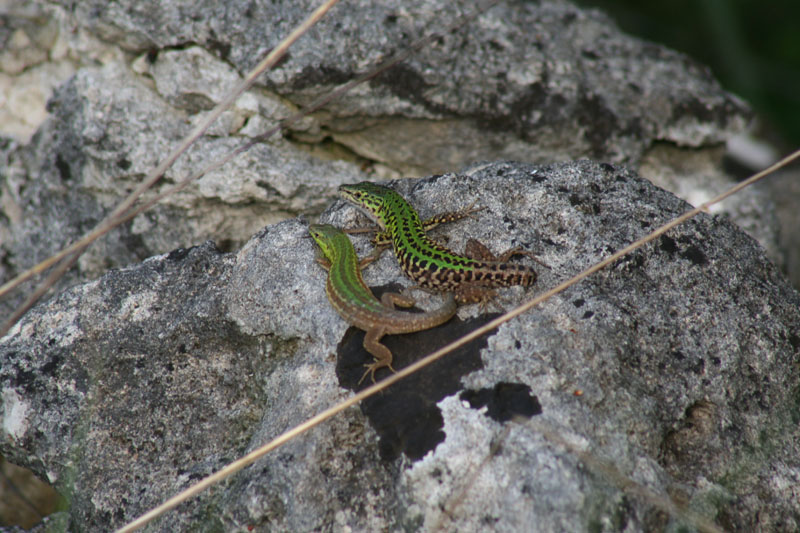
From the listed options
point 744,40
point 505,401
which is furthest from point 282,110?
point 744,40

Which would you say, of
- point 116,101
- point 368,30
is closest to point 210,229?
point 116,101

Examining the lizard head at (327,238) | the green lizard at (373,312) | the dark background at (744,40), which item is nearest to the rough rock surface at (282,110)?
the lizard head at (327,238)

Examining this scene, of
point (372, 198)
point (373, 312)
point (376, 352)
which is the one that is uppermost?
point (373, 312)

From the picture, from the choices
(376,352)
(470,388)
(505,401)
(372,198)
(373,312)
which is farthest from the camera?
(372,198)

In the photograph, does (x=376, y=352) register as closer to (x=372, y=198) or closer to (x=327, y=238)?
(x=327, y=238)

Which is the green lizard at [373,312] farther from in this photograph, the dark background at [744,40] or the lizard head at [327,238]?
the dark background at [744,40]
